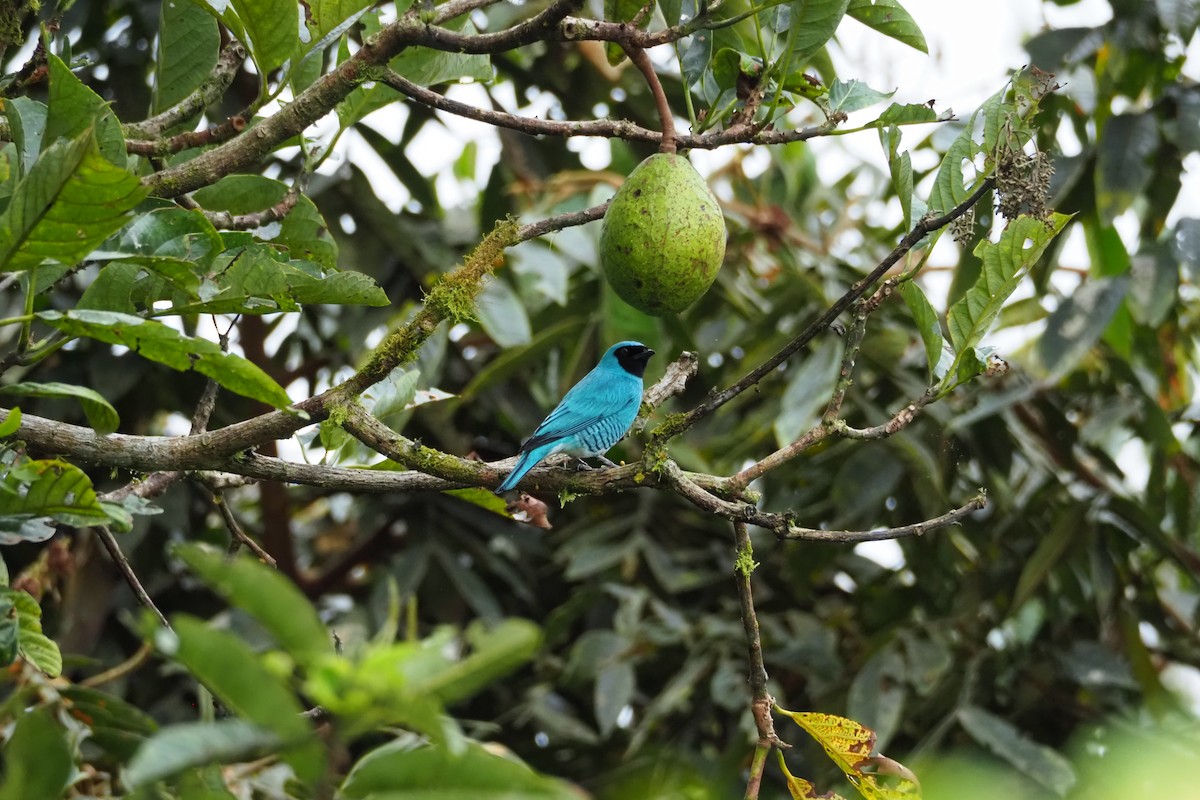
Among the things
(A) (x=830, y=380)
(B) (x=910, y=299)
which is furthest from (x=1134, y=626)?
→ (B) (x=910, y=299)

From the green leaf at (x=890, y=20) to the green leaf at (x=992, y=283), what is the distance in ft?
1.35

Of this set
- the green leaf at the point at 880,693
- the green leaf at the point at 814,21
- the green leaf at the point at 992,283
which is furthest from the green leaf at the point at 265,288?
the green leaf at the point at 880,693

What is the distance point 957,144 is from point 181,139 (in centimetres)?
131

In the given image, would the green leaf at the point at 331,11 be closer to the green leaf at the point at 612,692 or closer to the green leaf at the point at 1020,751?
the green leaf at the point at 612,692

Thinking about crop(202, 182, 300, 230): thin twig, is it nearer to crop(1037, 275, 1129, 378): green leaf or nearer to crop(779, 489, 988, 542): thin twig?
crop(779, 489, 988, 542): thin twig

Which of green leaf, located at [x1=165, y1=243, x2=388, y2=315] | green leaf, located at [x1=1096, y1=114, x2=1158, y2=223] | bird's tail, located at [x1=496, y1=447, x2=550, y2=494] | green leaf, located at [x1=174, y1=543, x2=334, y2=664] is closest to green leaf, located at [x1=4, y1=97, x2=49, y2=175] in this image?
green leaf, located at [x1=165, y1=243, x2=388, y2=315]

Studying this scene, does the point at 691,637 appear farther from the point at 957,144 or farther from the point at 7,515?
the point at 7,515

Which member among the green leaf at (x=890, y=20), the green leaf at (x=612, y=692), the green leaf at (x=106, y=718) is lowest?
the green leaf at (x=612, y=692)

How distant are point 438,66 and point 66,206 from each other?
3.40 ft

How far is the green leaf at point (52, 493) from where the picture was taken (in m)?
1.68

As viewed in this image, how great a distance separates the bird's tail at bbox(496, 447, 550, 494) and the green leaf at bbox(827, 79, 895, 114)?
2.65 ft

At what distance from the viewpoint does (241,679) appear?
95cm

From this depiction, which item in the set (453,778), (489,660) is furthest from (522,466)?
(489,660)

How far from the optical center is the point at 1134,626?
3.96 meters
